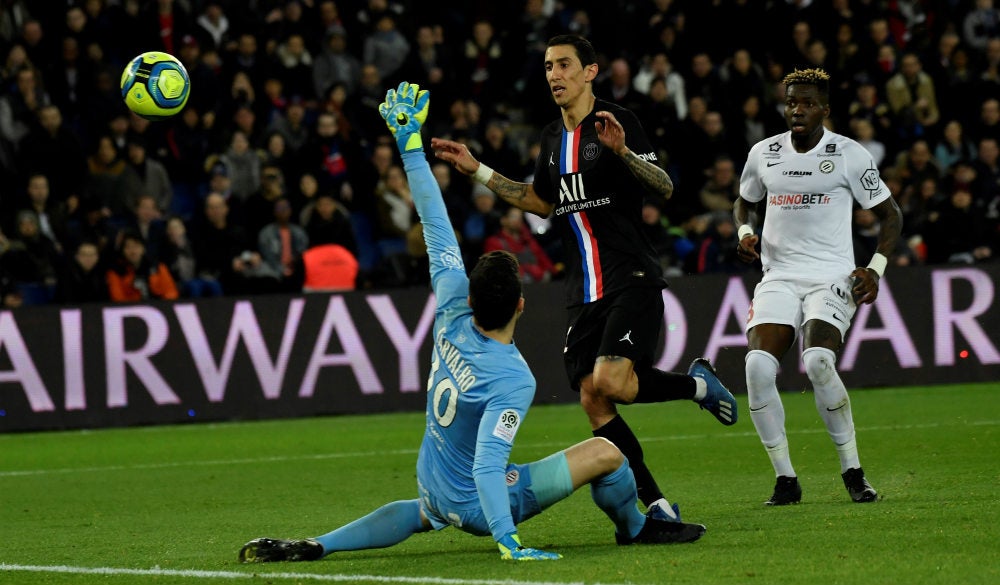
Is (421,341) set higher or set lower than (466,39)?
lower

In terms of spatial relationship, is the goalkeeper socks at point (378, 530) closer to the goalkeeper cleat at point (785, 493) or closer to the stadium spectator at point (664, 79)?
the goalkeeper cleat at point (785, 493)

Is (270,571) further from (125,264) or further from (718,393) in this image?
(125,264)

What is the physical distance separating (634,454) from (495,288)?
169 centimetres

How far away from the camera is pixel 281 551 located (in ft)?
21.2

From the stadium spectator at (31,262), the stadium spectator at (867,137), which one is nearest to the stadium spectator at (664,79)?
the stadium spectator at (867,137)

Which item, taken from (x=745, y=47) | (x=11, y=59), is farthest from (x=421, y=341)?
(x=745, y=47)

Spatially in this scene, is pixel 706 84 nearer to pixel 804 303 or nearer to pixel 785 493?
pixel 804 303

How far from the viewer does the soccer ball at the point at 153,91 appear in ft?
31.8

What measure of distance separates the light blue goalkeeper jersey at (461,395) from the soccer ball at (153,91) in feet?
12.8

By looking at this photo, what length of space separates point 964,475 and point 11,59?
13.1 meters

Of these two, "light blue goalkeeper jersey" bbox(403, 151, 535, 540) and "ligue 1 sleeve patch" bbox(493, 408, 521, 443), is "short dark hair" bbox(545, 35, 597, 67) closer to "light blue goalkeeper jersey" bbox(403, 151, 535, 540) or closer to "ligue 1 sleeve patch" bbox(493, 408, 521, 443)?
"light blue goalkeeper jersey" bbox(403, 151, 535, 540)

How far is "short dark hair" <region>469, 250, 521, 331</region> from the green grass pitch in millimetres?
1021

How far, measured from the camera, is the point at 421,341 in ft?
49.3

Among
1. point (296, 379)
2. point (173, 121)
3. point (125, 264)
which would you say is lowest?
point (296, 379)
